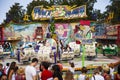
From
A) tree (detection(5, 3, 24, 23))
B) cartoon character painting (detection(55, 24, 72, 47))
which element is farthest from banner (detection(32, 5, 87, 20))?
tree (detection(5, 3, 24, 23))

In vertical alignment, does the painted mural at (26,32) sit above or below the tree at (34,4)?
below

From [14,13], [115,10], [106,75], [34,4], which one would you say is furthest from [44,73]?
[14,13]

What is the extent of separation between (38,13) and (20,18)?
22.6 meters

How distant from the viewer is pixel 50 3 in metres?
64.7

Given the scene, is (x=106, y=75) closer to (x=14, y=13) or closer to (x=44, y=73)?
(x=44, y=73)

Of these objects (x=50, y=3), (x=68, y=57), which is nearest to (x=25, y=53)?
(x=68, y=57)

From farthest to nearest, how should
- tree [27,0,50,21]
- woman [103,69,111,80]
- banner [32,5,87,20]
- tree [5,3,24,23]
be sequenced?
tree [5,3,24,23]
tree [27,0,50,21]
banner [32,5,87,20]
woman [103,69,111,80]

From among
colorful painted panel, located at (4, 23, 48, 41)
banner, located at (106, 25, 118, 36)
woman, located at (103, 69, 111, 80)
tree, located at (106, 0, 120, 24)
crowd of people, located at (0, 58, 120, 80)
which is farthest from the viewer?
tree, located at (106, 0, 120, 24)

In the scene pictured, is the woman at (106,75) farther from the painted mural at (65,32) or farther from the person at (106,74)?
the painted mural at (65,32)

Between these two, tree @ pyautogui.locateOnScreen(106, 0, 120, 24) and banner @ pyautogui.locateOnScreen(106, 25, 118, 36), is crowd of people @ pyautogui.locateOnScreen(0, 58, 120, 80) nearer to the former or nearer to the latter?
banner @ pyautogui.locateOnScreen(106, 25, 118, 36)

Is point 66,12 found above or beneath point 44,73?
above

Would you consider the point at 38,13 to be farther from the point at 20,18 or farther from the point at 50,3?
the point at 20,18

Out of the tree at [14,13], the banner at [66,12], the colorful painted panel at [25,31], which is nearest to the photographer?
the banner at [66,12]

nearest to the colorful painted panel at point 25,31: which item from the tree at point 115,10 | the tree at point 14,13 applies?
the tree at point 115,10
